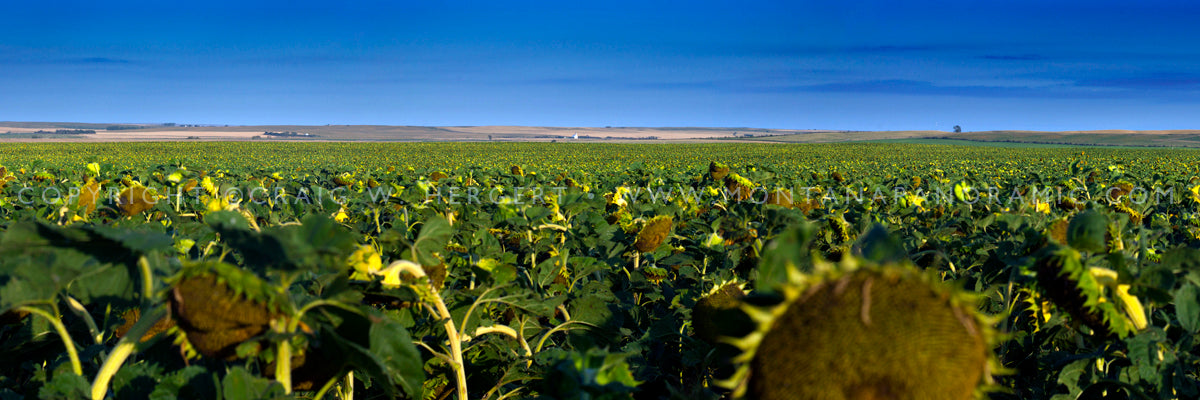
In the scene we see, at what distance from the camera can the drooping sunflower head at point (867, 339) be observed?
738 millimetres

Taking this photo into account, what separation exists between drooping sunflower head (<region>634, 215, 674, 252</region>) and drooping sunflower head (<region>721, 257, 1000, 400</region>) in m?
3.16

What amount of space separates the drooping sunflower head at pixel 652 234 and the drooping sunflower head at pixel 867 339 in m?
3.16

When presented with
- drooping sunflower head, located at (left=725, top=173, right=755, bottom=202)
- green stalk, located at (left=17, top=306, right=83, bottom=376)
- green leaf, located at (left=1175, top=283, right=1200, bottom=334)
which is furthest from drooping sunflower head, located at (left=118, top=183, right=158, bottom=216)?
green leaf, located at (left=1175, top=283, right=1200, bottom=334)

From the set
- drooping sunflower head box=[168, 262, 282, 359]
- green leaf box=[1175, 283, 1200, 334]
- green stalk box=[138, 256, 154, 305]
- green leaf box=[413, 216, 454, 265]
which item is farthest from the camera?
green leaf box=[413, 216, 454, 265]

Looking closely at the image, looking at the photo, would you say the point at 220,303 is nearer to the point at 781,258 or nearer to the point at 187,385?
the point at 187,385

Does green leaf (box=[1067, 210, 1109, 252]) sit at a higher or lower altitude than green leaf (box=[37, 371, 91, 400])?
higher

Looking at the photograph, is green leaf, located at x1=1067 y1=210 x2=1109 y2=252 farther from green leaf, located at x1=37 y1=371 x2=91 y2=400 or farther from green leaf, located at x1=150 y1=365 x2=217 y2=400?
green leaf, located at x1=37 y1=371 x2=91 y2=400

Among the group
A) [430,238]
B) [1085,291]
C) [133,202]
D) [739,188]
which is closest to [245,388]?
[430,238]

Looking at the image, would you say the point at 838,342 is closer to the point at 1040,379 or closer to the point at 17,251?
the point at 17,251

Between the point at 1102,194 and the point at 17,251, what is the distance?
8766 millimetres

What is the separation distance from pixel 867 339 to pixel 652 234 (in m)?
3.24

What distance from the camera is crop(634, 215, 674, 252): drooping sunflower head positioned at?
3957mm

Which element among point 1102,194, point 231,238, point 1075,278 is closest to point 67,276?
point 231,238

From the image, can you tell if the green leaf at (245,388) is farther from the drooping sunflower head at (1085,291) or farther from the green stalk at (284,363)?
the drooping sunflower head at (1085,291)
